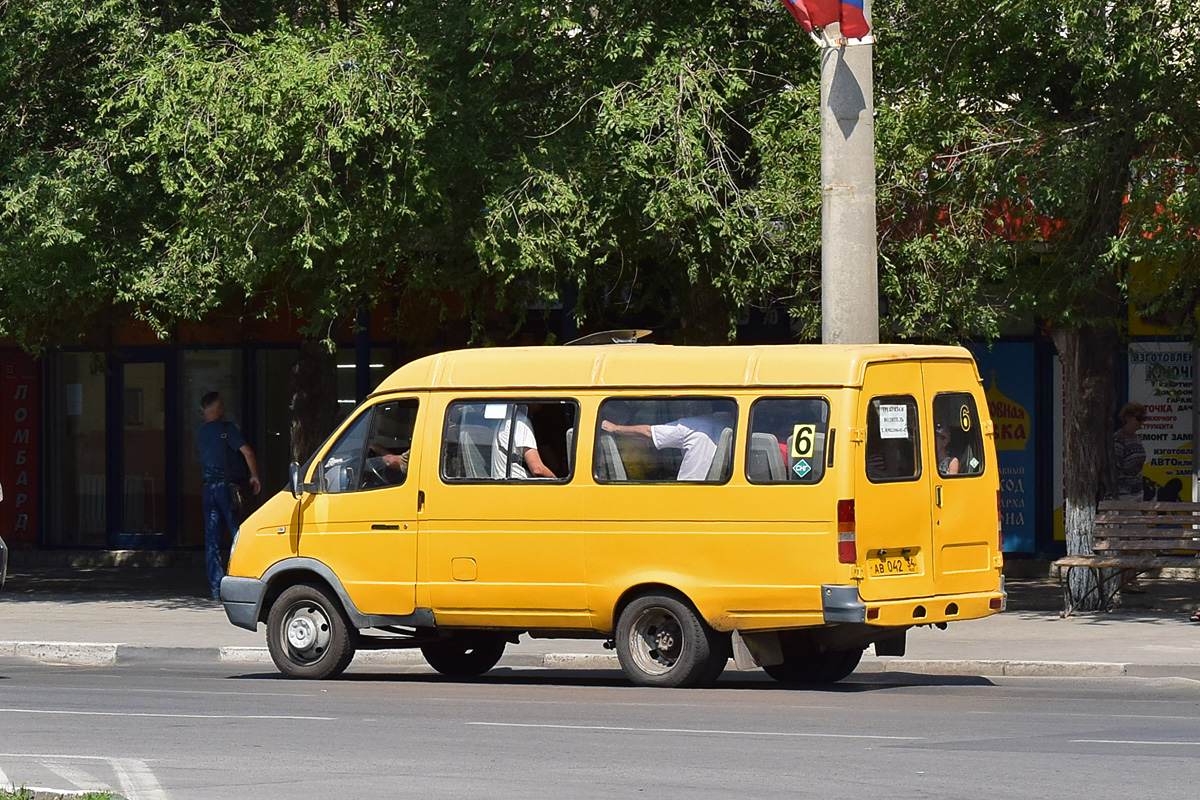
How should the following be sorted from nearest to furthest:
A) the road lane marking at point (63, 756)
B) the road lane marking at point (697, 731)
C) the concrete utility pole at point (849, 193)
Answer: the road lane marking at point (63, 756), the road lane marking at point (697, 731), the concrete utility pole at point (849, 193)

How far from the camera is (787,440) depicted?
38.5 ft

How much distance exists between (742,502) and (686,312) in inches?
261

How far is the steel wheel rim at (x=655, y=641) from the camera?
39.7ft

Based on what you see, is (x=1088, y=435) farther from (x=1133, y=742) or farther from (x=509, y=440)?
(x=1133, y=742)

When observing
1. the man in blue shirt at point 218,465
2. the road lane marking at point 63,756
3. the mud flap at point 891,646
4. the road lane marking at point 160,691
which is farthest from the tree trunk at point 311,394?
the road lane marking at point 63,756

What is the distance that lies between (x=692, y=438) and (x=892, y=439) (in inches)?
47.4

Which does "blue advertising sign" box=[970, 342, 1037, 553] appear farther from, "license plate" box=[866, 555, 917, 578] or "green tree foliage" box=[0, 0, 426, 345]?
"license plate" box=[866, 555, 917, 578]

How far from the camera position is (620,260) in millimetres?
17344

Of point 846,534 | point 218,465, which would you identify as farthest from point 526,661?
point 218,465

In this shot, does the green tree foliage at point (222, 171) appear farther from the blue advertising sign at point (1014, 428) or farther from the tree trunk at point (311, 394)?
the blue advertising sign at point (1014, 428)

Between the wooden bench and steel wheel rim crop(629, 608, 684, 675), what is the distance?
5148 mm

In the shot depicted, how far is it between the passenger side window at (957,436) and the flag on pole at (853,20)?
3.51 m

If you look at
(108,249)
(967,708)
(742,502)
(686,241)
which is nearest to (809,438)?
(742,502)

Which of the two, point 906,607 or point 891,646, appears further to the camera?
point 891,646
